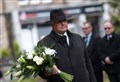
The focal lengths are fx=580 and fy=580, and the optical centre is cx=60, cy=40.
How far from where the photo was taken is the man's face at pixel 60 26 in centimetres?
845

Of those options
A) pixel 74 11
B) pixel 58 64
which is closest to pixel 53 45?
pixel 58 64

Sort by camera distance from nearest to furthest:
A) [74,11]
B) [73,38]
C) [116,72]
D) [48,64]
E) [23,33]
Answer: [48,64], [73,38], [116,72], [23,33], [74,11]

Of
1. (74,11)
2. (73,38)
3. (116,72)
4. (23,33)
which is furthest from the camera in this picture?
(74,11)

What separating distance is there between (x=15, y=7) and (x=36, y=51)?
118 ft

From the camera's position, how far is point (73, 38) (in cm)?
870

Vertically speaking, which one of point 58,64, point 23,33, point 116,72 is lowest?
point 23,33

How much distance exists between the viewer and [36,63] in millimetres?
8117

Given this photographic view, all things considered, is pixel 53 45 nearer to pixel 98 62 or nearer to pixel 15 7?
pixel 98 62

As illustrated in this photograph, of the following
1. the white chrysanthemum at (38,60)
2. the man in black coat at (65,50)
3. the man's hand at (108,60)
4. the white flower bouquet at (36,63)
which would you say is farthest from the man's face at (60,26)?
the man's hand at (108,60)

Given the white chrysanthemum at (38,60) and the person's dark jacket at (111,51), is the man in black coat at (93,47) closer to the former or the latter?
the person's dark jacket at (111,51)

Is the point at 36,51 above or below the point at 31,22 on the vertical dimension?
above

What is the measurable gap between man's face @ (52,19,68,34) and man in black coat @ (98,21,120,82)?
4.02 metres

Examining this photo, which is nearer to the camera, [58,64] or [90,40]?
[58,64]

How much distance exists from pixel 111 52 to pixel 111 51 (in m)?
0.03
